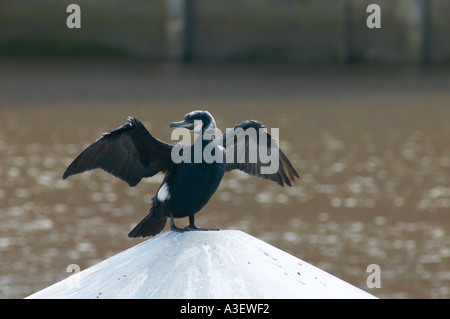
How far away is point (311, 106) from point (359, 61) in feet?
17.2

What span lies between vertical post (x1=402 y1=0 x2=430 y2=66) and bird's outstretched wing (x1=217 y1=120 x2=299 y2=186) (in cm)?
1749

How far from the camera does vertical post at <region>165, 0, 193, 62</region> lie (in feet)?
71.5

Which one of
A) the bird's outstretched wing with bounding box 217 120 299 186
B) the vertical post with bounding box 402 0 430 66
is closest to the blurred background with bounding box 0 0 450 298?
the vertical post with bounding box 402 0 430 66

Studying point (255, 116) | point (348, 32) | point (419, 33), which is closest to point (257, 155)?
point (255, 116)

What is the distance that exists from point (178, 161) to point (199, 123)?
0.87 ft

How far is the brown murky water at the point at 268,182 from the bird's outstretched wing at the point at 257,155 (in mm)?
3532

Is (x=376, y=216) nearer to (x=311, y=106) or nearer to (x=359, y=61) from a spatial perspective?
(x=311, y=106)

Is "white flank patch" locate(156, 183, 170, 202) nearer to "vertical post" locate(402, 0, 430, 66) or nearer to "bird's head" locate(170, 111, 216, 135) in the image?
"bird's head" locate(170, 111, 216, 135)

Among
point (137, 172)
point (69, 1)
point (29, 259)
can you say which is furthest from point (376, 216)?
point (69, 1)

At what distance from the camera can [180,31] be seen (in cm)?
2180

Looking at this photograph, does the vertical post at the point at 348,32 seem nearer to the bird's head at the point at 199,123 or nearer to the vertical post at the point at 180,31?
the vertical post at the point at 180,31

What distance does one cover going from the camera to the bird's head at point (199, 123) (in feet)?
13.2

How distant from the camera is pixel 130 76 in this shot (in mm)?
20266

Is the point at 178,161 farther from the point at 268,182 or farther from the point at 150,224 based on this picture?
the point at 268,182
